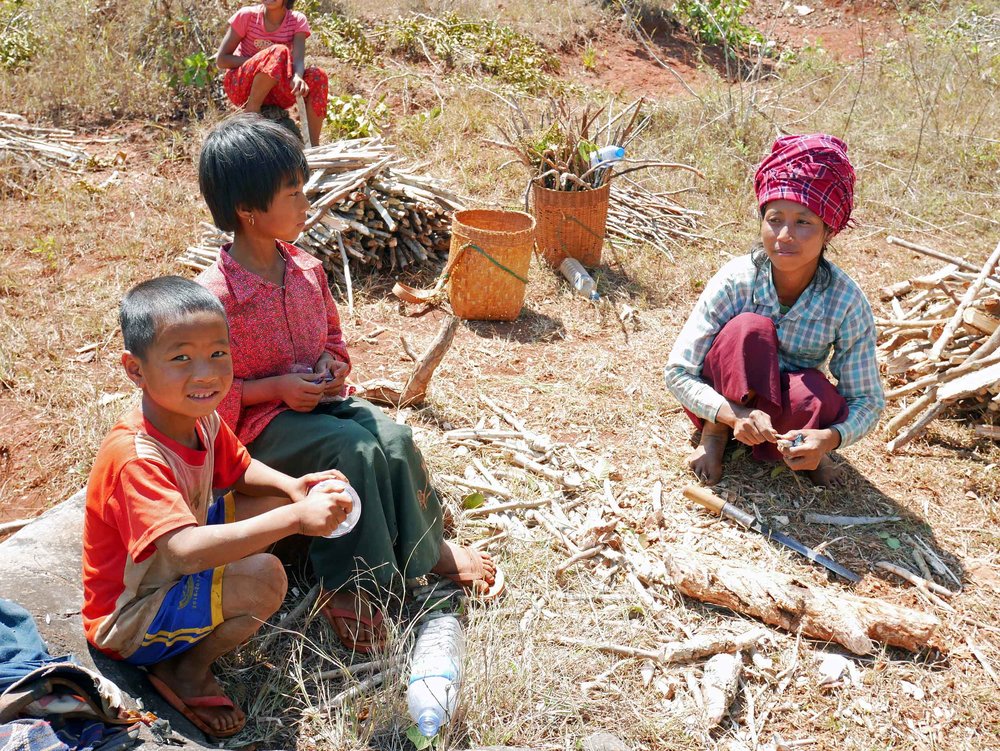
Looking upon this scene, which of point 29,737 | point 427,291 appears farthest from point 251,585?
point 427,291

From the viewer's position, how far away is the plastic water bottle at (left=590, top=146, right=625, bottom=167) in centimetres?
527

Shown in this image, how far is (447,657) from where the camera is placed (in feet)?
7.56

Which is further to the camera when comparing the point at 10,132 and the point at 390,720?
the point at 10,132

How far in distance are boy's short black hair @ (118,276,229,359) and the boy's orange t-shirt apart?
0.69 ft

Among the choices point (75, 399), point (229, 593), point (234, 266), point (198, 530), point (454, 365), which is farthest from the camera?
point (454, 365)

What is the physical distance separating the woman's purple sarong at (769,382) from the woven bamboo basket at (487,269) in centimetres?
173

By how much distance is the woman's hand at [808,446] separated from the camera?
302 centimetres

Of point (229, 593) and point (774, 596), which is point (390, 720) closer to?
point (229, 593)

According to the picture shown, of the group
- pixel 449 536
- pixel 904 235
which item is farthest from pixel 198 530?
pixel 904 235

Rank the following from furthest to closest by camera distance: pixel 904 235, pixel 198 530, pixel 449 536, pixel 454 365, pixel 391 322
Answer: pixel 904 235, pixel 391 322, pixel 454 365, pixel 449 536, pixel 198 530

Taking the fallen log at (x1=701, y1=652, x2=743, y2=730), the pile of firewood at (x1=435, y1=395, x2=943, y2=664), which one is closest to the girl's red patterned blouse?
the pile of firewood at (x1=435, y1=395, x2=943, y2=664)

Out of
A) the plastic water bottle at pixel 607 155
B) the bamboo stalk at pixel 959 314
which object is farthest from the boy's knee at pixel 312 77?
the bamboo stalk at pixel 959 314

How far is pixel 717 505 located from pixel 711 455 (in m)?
0.28

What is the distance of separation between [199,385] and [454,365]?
2407 millimetres
